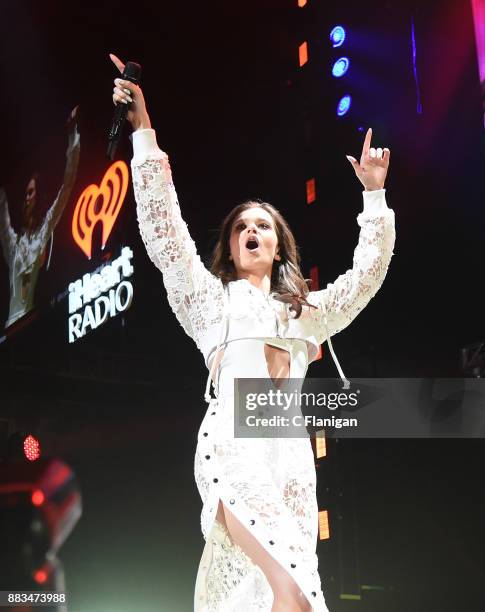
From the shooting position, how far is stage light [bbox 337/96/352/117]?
185 inches

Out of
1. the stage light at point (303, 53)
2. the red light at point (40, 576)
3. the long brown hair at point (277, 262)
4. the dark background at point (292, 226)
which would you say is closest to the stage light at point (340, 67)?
the dark background at point (292, 226)

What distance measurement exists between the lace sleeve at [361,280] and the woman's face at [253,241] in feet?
0.46

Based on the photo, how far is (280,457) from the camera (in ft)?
5.41

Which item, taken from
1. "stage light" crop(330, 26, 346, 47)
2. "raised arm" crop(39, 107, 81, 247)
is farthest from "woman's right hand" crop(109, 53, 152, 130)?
"raised arm" crop(39, 107, 81, 247)

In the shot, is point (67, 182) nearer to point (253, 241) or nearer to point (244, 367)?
point (253, 241)

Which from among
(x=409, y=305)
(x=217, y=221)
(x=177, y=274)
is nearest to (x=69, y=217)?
(x=217, y=221)

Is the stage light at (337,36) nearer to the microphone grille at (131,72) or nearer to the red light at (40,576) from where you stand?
the microphone grille at (131,72)

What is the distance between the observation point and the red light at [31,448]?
16.2ft

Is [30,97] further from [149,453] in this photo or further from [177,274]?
[177,274]

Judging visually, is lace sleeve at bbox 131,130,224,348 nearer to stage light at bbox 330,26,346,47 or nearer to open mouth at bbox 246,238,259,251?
open mouth at bbox 246,238,259,251

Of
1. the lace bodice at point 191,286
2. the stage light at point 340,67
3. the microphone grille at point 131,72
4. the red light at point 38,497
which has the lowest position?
the red light at point 38,497

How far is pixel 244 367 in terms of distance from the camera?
172 cm

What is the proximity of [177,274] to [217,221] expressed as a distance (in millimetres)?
3705

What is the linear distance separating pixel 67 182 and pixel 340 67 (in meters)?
2.85
